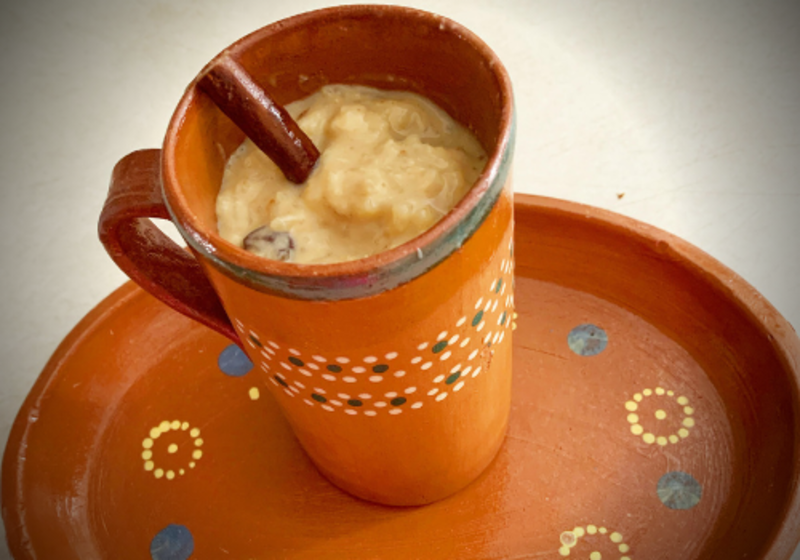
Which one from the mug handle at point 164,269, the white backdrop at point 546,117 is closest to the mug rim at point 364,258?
the mug handle at point 164,269

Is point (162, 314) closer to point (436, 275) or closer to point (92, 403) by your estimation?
point (92, 403)

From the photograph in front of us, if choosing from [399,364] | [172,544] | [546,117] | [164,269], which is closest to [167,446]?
[172,544]

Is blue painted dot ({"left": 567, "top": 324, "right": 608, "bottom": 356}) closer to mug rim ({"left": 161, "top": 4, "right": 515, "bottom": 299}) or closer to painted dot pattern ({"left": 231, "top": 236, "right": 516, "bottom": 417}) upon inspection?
painted dot pattern ({"left": 231, "top": 236, "right": 516, "bottom": 417})

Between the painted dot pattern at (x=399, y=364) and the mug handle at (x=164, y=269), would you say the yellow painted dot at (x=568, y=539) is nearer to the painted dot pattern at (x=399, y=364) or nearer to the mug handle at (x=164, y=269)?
the painted dot pattern at (x=399, y=364)

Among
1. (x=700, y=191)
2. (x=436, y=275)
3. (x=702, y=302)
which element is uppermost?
(x=436, y=275)

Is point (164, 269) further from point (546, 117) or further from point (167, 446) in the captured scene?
point (546, 117)

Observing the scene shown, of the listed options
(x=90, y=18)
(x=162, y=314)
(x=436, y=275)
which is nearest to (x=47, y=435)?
(x=162, y=314)
